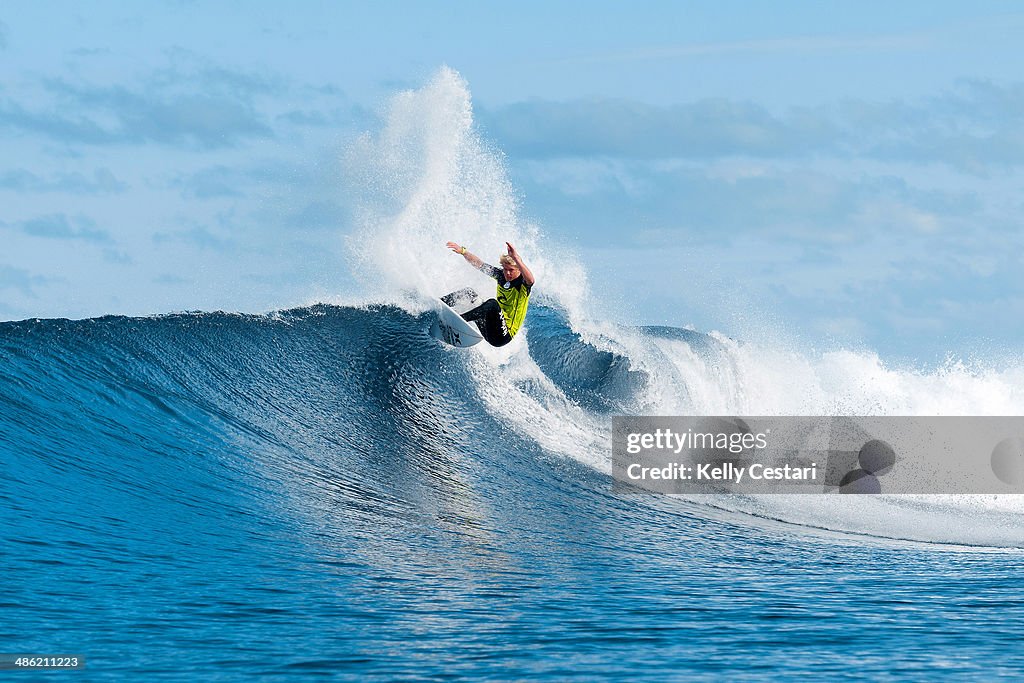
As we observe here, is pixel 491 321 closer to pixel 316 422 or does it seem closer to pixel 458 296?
pixel 458 296

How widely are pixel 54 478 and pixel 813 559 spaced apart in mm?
6021

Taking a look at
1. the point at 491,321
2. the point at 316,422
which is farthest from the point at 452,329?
the point at 316,422

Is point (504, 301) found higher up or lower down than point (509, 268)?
lower down

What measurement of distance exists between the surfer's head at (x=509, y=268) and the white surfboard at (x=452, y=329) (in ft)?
3.34

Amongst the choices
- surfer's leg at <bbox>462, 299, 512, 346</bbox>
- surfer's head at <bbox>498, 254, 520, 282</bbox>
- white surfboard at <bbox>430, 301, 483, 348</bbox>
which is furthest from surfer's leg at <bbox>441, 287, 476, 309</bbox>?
surfer's head at <bbox>498, 254, 520, 282</bbox>

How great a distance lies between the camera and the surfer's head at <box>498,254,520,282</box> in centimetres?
1114

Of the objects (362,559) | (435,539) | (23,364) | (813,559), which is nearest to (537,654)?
(362,559)

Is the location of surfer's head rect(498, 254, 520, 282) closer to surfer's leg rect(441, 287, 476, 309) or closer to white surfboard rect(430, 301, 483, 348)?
white surfboard rect(430, 301, 483, 348)

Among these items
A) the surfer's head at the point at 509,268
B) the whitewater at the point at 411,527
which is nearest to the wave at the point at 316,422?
the whitewater at the point at 411,527

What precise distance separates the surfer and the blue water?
0.92 m

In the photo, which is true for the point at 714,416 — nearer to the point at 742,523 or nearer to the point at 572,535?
the point at 742,523

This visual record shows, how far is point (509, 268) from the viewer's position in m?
11.2

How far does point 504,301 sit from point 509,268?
48 cm

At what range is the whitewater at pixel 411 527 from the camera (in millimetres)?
5137
